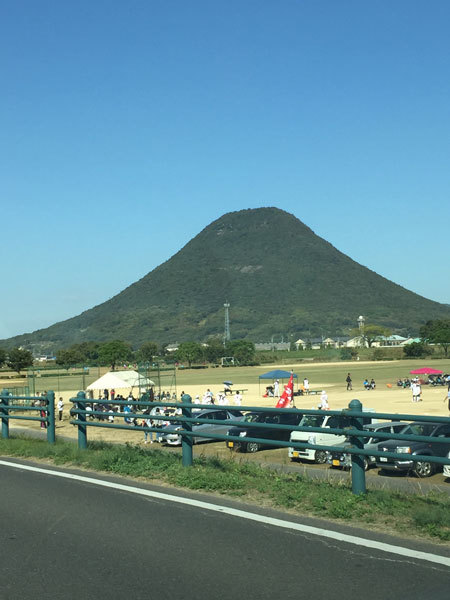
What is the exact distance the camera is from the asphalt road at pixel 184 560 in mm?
5129

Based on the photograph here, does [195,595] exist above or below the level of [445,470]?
above

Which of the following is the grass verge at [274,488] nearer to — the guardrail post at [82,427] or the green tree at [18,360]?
the guardrail post at [82,427]

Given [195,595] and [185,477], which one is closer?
[195,595]

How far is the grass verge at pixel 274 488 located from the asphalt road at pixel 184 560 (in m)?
0.40

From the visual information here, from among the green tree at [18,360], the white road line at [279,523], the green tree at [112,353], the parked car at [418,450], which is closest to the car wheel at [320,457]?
the parked car at [418,450]

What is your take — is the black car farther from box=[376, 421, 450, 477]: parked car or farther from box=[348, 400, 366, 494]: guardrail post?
box=[348, 400, 366, 494]: guardrail post

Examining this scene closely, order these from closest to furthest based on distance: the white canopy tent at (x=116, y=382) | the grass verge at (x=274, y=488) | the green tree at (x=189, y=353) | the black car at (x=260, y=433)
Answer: the grass verge at (x=274, y=488) < the black car at (x=260, y=433) < the white canopy tent at (x=116, y=382) < the green tree at (x=189, y=353)

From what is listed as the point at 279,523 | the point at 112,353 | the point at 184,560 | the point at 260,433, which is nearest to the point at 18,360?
the point at 112,353

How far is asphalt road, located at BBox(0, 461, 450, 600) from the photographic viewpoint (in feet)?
16.8

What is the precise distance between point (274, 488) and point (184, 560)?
278 cm

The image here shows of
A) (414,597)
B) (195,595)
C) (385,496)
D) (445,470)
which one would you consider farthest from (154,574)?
(445,470)

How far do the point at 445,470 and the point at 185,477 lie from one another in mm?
7160

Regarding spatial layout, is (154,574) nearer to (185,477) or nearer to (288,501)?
(288,501)

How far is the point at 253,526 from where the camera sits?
6.93 meters
